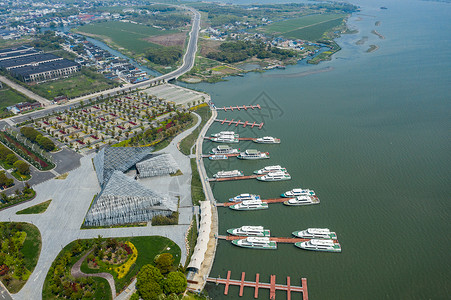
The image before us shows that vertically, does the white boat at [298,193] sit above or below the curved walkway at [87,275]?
above

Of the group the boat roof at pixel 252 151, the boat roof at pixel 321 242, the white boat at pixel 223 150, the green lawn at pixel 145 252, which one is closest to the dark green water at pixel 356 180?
the boat roof at pixel 321 242

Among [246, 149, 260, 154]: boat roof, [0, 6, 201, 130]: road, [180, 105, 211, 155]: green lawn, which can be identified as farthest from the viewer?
[0, 6, 201, 130]: road

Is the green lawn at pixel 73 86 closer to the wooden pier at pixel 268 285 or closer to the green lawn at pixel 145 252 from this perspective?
the green lawn at pixel 145 252

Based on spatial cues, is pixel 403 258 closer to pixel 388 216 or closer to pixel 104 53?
pixel 388 216

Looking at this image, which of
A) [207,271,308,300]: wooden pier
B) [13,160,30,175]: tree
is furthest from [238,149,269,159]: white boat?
[13,160,30,175]: tree

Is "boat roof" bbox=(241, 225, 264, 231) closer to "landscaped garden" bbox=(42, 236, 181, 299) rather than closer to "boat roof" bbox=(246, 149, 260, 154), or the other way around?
"landscaped garden" bbox=(42, 236, 181, 299)

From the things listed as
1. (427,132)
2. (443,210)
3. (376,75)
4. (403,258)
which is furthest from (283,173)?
(376,75)
